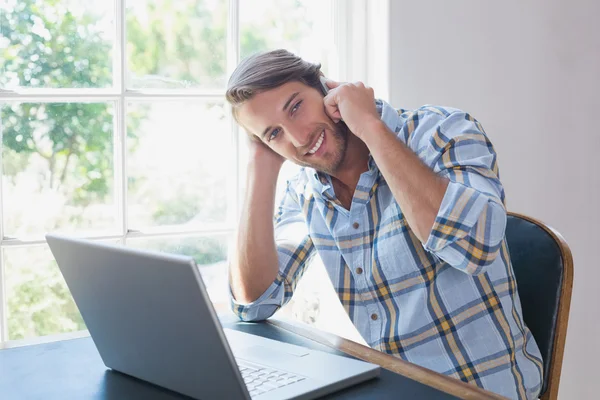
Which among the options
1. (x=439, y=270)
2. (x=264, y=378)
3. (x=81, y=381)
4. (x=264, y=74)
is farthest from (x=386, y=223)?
(x=81, y=381)

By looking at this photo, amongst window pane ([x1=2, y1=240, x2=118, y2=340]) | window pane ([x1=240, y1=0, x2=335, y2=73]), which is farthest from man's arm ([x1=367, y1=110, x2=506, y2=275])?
window pane ([x1=2, y1=240, x2=118, y2=340])

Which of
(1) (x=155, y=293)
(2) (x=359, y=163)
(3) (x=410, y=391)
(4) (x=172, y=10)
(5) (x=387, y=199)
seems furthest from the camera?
(4) (x=172, y=10)

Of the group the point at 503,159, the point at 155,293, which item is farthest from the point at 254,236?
the point at 503,159

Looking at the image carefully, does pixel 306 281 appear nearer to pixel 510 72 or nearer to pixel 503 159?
pixel 503 159

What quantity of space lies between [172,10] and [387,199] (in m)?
0.90

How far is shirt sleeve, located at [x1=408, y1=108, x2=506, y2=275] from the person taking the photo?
4.27ft

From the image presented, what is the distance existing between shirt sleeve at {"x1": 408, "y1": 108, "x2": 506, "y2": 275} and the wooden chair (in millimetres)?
117

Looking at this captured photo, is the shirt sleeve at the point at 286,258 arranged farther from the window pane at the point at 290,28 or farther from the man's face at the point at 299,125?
the window pane at the point at 290,28

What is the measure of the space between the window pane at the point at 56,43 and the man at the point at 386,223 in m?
0.53

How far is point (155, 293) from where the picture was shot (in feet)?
2.87

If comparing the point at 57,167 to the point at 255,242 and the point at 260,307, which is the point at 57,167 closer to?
the point at 255,242

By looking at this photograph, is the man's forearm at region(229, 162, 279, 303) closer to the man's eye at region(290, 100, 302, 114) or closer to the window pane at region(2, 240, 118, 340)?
the man's eye at region(290, 100, 302, 114)

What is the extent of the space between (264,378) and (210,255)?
1.16 metres

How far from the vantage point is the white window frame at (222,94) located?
191cm
